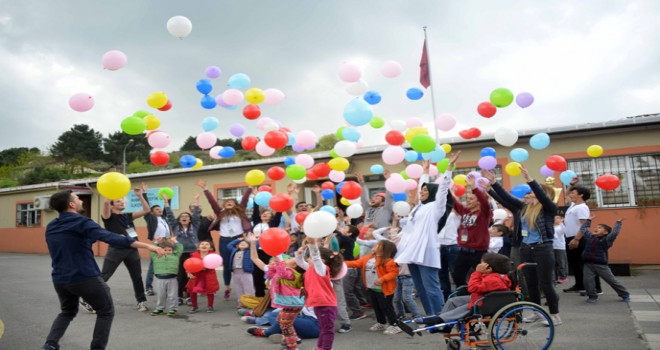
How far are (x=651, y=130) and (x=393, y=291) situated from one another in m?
8.41

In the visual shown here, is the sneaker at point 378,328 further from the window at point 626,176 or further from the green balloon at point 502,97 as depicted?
the window at point 626,176

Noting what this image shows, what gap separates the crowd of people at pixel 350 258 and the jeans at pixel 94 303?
0.01 meters

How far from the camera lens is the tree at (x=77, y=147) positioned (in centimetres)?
5088

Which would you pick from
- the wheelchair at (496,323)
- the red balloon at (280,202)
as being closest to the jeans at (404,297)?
the wheelchair at (496,323)

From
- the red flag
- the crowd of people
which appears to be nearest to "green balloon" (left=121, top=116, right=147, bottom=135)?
the crowd of people

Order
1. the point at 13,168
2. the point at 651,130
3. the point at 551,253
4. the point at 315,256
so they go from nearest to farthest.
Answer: the point at 315,256
the point at 551,253
the point at 651,130
the point at 13,168

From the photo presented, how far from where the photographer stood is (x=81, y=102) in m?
6.41

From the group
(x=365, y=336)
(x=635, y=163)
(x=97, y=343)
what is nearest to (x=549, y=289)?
(x=365, y=336)

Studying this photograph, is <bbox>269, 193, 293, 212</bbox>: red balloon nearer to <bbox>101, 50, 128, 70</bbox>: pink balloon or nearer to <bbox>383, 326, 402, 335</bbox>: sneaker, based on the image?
<bbox>383, 326, 402, 335</bbox>: sneaker

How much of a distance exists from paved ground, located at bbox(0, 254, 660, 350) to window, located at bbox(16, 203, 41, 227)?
15.4 m

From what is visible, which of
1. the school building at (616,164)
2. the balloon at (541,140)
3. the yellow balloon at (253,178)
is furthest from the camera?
the school building at (616,164)

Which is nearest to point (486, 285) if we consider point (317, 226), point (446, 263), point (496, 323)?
point (496, 323)

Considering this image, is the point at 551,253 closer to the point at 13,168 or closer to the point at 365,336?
the point at 365,336

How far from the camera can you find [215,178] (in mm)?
15328
